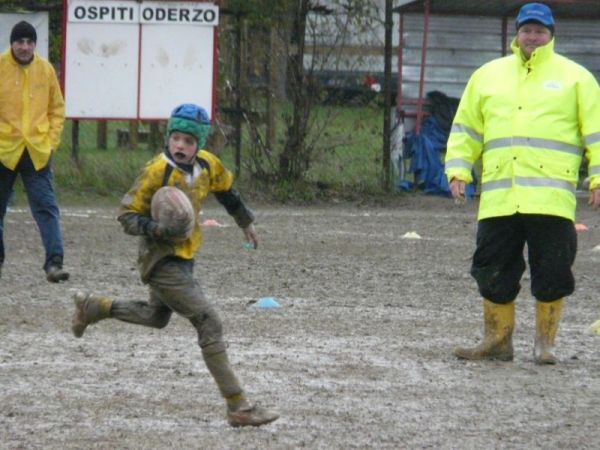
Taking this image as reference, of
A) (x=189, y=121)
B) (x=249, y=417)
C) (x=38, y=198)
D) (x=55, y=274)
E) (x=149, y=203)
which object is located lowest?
(x=55, y=274)

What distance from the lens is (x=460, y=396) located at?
756cm

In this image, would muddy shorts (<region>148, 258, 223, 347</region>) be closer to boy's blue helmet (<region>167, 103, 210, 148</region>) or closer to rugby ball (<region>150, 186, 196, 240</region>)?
rugby ball (<region>150, 186, 196, 240</region>)

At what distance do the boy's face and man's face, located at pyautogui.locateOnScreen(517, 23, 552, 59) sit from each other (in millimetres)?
2376

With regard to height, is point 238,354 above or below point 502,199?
below

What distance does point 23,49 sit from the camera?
1168cm

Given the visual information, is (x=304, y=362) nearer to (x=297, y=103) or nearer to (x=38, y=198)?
(x=38, y=198)

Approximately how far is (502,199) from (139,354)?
216cm

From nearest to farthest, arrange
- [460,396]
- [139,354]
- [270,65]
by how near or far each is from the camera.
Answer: [460,396] < [139,354] < [270,65]

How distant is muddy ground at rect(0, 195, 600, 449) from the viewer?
6.66 m

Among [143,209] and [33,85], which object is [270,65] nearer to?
[33,85]

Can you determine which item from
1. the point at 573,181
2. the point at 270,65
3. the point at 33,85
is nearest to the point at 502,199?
the point at 573,181

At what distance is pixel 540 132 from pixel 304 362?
1.80 m

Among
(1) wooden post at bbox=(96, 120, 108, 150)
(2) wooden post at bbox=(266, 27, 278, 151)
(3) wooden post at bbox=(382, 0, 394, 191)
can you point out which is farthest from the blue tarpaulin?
(1) wooden post at bbox=(96, 120, 108, 150)

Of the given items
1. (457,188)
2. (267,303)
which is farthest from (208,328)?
(267,303)
